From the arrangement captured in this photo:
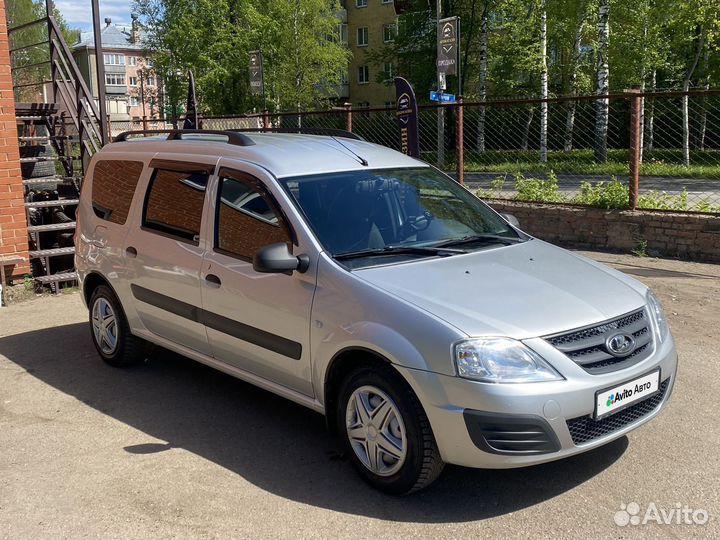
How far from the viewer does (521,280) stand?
4121 mm

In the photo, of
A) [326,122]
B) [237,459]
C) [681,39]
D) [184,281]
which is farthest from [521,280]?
[681,39]

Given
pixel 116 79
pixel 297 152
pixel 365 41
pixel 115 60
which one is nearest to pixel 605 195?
pixel 297 152

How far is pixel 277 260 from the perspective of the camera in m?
4.15

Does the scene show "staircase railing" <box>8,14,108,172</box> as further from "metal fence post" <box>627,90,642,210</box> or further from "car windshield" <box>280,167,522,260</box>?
"metal fence post" <box>627,90,642,210</box>

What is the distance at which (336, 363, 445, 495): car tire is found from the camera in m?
3.66

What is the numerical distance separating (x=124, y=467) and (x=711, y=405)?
3.79 m

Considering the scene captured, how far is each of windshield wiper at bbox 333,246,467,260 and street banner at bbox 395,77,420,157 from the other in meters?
5.98

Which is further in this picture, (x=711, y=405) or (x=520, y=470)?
(x=711, y=405)

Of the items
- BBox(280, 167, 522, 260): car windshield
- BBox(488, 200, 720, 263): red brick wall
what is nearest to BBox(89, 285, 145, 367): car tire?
BBox(280, 167, 522, 260): car windshield

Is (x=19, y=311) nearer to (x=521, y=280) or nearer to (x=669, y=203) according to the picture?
(x=521, y=280)

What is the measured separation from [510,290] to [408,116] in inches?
279

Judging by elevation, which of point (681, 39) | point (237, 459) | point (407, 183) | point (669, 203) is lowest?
point (237, 459)

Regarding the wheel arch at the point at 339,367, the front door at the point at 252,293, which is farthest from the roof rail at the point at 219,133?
the wheel arch at the point at 339,367

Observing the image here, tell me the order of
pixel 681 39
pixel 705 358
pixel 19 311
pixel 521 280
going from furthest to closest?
pixel 681 39 < pixel 19 311 < pixel 705 358 < pixel 521 280
